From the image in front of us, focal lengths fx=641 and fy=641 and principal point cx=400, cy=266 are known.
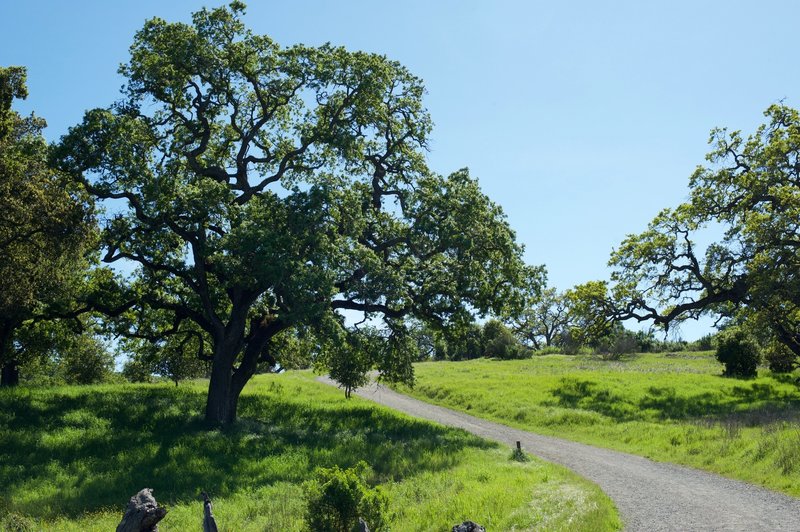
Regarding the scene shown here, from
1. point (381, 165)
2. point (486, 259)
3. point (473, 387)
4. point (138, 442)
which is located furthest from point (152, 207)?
point (473, 387)

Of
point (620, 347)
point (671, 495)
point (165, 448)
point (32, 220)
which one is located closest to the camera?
point (671, 495)

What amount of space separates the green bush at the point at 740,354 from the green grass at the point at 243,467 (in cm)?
2771

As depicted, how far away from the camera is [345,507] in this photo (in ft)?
41.7

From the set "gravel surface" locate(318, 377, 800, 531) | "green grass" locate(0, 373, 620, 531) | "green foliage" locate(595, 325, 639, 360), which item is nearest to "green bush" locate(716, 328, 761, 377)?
"green foliage" locate(595, 325, 639, 360)

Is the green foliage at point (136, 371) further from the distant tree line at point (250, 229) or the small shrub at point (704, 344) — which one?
the small shrub at point (704, 344)

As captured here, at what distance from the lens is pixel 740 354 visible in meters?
45.8

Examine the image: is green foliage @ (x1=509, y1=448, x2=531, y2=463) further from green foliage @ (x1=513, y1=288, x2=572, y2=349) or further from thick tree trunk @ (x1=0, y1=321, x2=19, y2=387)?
green foliage @ (x1=513, y1=288, x2=572, y2=349)

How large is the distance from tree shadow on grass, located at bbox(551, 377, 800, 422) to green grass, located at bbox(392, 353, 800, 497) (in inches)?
2.1

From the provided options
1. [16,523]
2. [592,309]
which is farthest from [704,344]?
[16,523]

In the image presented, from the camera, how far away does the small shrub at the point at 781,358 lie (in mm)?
45875

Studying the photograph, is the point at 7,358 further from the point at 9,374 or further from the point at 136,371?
the point at 136,371

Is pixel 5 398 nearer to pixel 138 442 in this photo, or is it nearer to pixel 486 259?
pixel 138 442

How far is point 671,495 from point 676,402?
20.2 metres

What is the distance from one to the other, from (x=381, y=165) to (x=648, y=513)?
64.8 ft
